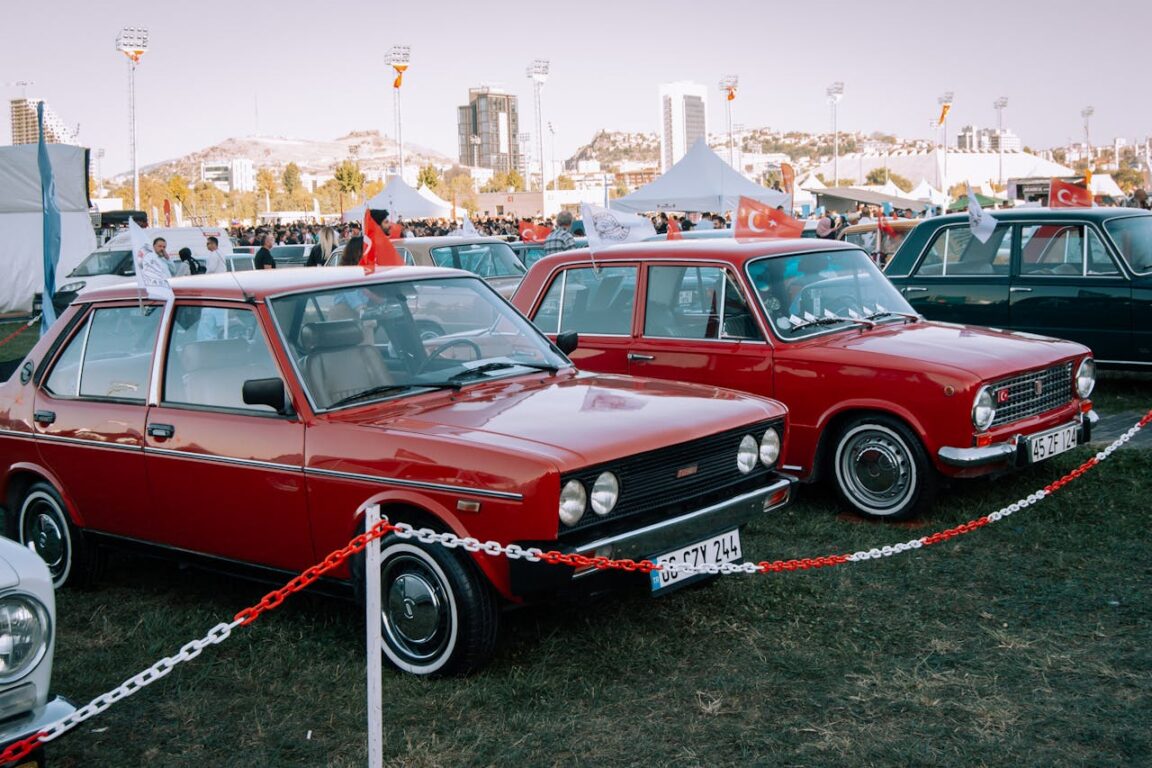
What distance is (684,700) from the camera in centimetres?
459

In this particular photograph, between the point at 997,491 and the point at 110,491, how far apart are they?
5.24m

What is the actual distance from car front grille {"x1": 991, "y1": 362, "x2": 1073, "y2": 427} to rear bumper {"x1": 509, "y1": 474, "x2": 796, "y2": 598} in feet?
6.38

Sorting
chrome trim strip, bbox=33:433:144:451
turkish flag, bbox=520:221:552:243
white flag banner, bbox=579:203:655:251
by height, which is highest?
turkish flag, bbox=520:221:552:243

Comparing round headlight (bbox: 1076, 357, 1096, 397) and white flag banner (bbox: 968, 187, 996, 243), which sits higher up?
white flag banner (bbox: 968, 187, 996, 243)

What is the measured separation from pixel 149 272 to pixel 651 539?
2900 millimetres

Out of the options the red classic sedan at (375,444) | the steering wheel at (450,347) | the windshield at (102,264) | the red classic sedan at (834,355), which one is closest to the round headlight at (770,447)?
the red classic sedan at (375,444)

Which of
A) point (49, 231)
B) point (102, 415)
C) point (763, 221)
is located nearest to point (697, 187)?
point (763, 221)

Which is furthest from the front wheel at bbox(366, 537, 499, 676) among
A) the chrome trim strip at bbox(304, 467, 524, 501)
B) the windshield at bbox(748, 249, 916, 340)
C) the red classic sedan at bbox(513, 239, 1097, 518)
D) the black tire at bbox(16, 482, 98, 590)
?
the windshield at bbox(748, 249, 916, 340)

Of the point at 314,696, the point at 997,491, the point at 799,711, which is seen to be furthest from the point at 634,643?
the point at 997,491

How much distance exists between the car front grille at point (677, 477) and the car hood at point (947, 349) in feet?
5.71

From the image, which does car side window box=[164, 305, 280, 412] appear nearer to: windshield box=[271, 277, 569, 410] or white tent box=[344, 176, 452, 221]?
windshield box=[271, 277, 569, 410]

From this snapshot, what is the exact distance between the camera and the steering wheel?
554cm

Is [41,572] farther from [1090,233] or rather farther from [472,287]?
[1090,233]

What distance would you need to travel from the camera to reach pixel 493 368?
18.7 ft
